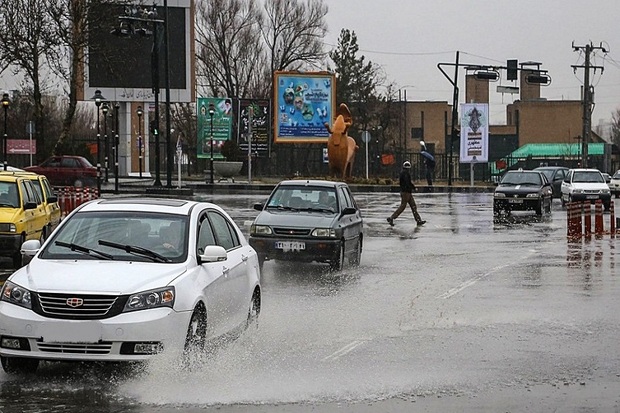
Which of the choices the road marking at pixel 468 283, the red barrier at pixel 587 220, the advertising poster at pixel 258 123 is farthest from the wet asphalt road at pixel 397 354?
the advertising poster at pixel 258 123

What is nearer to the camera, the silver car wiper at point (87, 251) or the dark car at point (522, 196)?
the silver car wiper at point (87, 251)

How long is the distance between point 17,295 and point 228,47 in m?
71.2

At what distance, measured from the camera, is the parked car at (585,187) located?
4169cm

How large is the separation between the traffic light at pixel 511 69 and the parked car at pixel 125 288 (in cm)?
4318

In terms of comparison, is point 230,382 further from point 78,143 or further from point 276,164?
point 276,164

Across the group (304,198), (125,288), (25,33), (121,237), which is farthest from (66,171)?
(125,288)

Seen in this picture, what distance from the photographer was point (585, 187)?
42375mm

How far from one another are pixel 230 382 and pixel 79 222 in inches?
98.6

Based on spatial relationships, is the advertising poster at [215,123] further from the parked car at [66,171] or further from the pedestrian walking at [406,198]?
the pedestrian walking at [406,198]

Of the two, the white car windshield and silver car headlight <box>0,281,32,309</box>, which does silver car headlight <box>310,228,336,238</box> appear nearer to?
silver car headlight <box>0,281,32,309</box>

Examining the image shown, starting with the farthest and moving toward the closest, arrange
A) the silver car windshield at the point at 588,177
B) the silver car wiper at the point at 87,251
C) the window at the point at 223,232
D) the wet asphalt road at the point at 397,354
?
1. the silver car windshield at the point at 588,177
2. the window at the point at 223,232
3. the silver car wiper at the point at 87,251
4. the wet asphalt road at the point at 397,354

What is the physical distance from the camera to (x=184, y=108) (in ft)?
282

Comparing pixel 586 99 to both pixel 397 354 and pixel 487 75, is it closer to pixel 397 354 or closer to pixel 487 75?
pixel 487 75

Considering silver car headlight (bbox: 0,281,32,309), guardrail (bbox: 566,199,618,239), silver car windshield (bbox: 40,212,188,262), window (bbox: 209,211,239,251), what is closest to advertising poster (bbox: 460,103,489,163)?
guardrail (bbox: 566,199,618,239)
